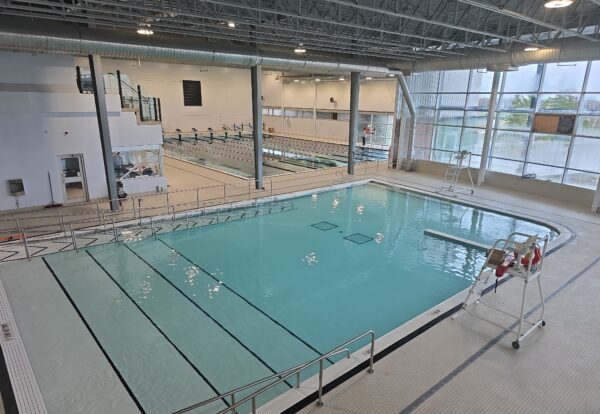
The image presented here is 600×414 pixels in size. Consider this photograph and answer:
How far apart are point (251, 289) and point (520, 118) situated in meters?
11.0

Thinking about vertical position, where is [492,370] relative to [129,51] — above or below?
below

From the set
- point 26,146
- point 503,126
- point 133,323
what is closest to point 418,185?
point 503,126

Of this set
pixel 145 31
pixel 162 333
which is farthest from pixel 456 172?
pixel 162 333

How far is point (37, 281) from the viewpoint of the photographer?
6418 mm

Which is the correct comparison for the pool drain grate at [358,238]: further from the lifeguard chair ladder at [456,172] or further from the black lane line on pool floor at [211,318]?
the lifeguard chair ladder at [456,172]

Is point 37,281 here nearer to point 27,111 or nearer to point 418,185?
point 27,111

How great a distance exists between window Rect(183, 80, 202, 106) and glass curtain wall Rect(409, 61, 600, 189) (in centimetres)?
1436

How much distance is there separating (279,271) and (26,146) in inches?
288

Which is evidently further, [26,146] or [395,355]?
[26,146]

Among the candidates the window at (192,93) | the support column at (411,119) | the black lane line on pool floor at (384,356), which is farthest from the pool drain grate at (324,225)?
the window at (192,93)

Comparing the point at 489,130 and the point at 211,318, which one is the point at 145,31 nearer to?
the point at 211,318

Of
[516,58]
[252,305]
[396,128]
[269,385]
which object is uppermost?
[516,58]

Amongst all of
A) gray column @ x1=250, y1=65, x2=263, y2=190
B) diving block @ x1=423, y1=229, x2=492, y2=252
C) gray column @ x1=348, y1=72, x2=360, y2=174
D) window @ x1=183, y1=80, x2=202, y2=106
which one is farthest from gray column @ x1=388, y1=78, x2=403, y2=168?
window @ x1=183, y1=80, x2=202, y2=106

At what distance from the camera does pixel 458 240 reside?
8.78 m
